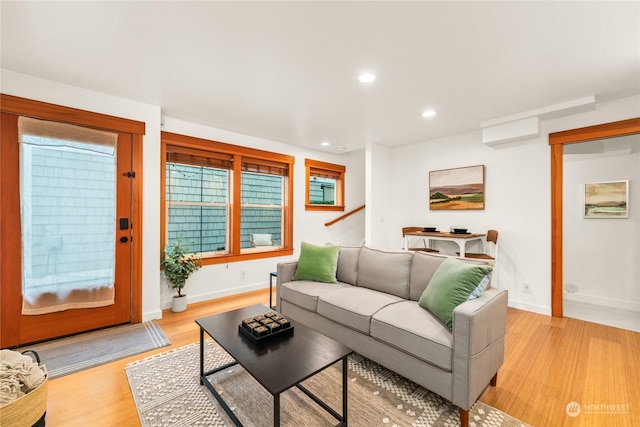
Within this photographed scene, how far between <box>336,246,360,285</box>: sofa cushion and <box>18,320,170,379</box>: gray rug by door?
1807mm

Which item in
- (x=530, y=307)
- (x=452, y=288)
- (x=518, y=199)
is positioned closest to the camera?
(x=452, y=288)

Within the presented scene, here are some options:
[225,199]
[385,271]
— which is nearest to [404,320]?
[385,271]

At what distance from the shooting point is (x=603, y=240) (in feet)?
12.1

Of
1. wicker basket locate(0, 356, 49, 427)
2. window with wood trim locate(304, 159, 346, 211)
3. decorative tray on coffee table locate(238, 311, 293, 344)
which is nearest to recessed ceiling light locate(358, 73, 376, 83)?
decorative tray on coffee table locate(238, 311, 293, 344)

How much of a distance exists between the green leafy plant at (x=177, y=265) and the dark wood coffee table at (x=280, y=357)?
159 cm

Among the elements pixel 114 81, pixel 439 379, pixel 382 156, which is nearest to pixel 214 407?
pixel 439 379

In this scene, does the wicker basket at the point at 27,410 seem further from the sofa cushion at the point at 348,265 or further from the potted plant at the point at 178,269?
the sofa cushion at the point at 348,265

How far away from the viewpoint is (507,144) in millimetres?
3660

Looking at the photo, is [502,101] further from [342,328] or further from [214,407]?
[214,407]

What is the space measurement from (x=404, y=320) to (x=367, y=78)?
80.0 inches

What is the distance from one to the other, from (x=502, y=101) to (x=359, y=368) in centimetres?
302

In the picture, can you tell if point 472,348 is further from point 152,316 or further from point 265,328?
point 152,316

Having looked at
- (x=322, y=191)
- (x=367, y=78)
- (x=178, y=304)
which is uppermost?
(x=367, y=78)

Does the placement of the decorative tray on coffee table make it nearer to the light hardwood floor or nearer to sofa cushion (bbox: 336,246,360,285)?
the light hardwood floor
